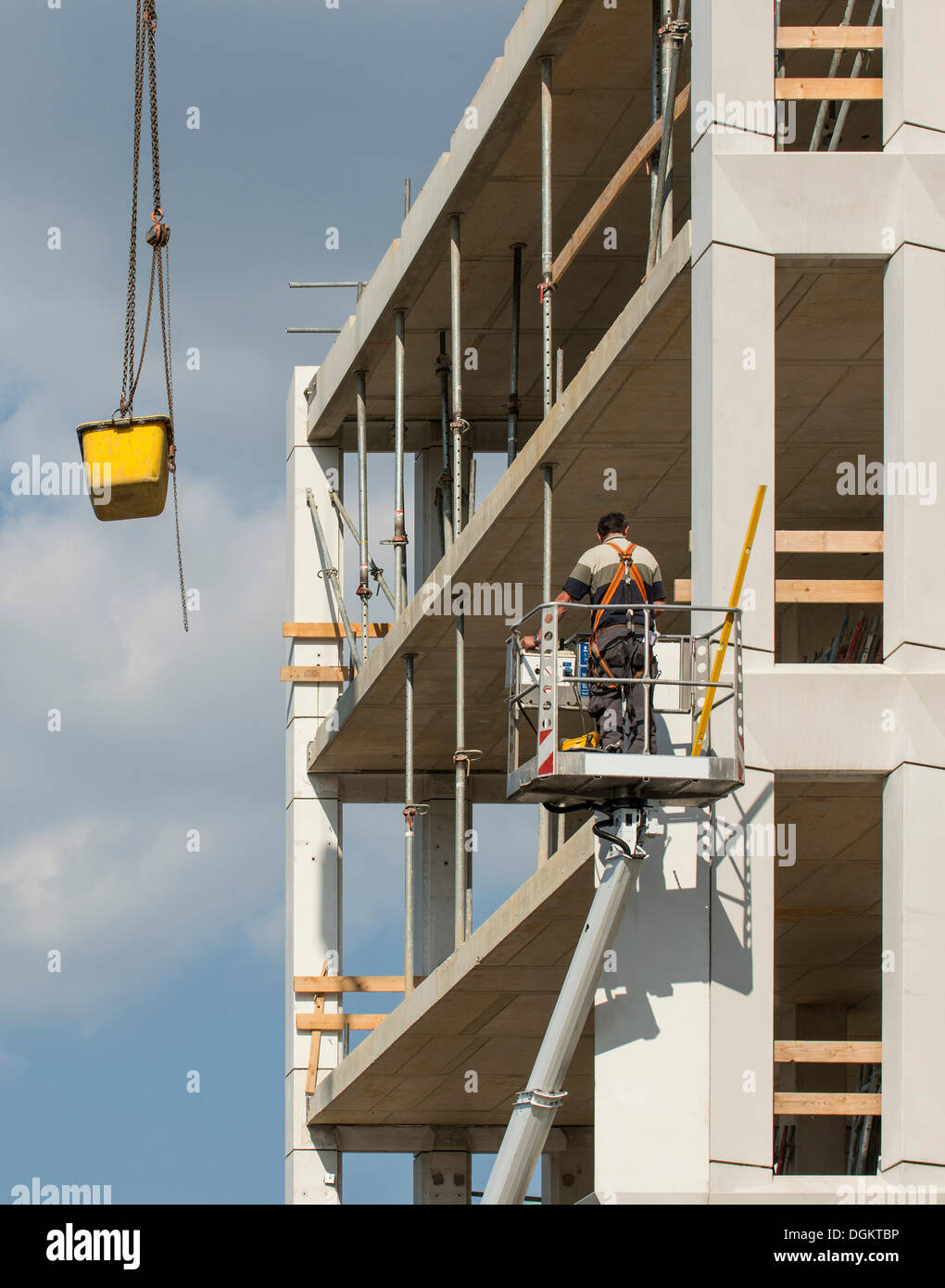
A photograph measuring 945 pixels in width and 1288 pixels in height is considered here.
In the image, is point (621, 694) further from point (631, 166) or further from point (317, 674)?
point (317, 674)

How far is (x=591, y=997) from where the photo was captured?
1752cm

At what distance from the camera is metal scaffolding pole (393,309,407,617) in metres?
30.1

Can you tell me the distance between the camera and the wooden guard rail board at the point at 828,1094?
707 inches

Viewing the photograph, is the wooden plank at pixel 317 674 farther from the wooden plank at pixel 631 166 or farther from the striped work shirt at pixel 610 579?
the striped work shirt at pixel 610 579

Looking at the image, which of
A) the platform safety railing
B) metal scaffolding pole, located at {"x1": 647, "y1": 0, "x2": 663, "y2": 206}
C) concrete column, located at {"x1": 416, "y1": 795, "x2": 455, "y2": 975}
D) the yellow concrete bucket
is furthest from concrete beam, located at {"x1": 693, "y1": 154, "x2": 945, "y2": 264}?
concrete column, located at {"x1": 416, "y1": 795, "x2": 455, "y2": 975}

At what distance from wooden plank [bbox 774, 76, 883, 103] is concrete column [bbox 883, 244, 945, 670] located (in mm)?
1515

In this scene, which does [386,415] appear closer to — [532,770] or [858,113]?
[858,113]

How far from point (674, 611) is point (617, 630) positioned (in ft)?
11.9

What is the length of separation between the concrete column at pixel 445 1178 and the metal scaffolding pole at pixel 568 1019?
616 inches

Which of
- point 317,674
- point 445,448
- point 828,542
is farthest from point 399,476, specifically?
point 828,542

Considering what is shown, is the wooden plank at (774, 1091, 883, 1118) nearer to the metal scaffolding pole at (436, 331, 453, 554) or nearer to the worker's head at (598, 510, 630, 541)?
the worker's head at (598, 510, 630, 541)

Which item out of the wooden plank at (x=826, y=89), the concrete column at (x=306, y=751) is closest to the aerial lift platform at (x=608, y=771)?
the wooden plank at (x=826, y=89)

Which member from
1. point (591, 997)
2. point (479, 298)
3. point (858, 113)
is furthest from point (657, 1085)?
point (479, 298)

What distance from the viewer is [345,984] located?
33.9m
